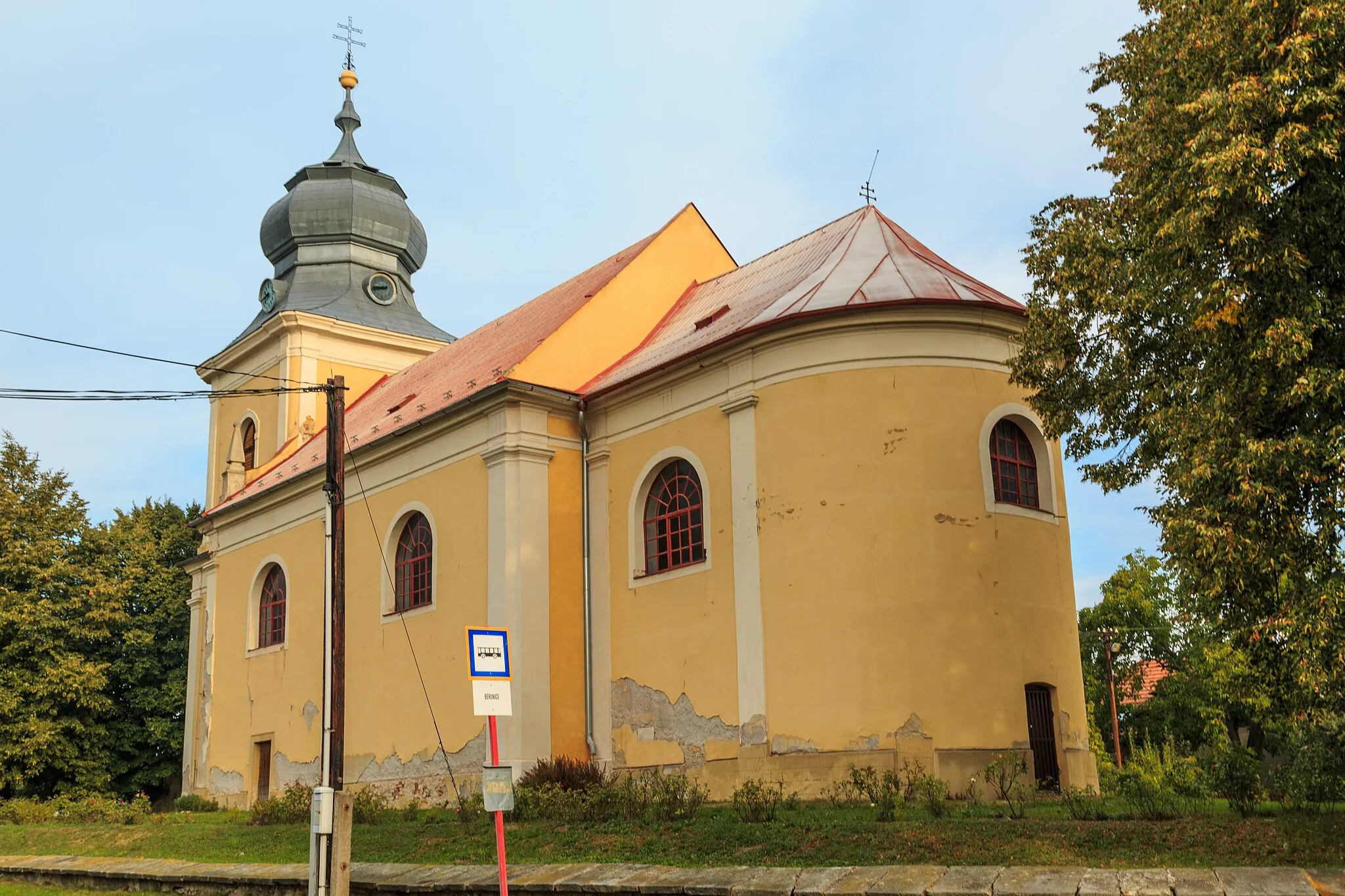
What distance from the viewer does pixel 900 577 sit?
1659 cm

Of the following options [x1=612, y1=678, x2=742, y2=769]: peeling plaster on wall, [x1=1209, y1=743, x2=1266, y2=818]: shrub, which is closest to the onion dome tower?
[x1=612, y1=678, x2=742, y2=769]: peeling plaster on wall

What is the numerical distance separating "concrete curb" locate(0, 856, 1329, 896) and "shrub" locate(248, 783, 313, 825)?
13.8ft

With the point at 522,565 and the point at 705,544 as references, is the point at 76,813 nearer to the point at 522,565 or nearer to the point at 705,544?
the point at 522,565

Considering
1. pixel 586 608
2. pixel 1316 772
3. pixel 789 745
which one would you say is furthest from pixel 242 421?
pixel 1316 772

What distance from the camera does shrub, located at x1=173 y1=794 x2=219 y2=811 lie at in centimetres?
2702

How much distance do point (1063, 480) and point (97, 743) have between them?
1119 inches

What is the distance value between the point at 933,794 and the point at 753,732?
A: 12.9 ft

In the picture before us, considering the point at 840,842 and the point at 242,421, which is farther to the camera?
the point at 242,421

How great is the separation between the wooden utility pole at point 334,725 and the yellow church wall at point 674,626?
557 cm

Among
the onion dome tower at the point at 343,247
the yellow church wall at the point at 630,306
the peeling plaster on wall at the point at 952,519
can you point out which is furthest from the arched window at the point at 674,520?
the onion dome tower at the point at 343,247

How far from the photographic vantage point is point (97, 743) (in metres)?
35.1

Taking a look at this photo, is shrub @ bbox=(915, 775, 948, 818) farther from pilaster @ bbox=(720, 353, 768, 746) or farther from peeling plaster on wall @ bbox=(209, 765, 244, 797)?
peeling plaster on wall @ bbox=(209, 765, 244, 797)

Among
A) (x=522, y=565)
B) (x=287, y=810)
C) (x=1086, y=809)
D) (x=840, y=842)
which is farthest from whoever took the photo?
(x=522, y=565)

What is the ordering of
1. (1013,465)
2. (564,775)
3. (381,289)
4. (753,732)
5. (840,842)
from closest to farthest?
(840,842)
(753,732)
(1013,465)
(564,775)
(381,289)
